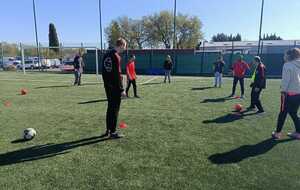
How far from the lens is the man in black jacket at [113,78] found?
5.93 metres

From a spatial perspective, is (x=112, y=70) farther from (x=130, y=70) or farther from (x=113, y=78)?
(x=130, y=70)

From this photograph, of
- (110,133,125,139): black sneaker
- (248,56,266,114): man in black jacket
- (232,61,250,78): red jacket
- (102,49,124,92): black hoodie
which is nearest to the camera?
(102,49,124,92): black hoodie

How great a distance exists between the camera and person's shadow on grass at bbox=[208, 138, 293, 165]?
195 inches

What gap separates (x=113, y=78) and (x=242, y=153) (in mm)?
2928

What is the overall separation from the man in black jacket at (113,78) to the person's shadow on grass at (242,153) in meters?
2.23

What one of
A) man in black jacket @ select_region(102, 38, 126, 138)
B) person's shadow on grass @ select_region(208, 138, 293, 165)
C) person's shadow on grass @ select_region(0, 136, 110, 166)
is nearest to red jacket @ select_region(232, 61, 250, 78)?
person's shadow on grass @ select_region(208, 138, 293, 165)

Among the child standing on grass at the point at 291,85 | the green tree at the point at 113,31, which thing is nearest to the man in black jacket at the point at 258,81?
the child standing on grass at the point at 291,85

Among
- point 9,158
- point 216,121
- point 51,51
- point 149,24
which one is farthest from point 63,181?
point 149,24

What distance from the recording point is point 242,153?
17.3ft

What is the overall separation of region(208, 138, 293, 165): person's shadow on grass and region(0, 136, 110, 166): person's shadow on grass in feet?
8.10

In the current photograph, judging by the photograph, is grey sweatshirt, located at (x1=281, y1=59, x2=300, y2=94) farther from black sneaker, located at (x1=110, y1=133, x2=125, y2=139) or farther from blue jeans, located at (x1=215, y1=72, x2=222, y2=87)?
blue jeans, located at (x1=215, y1=72, x2=222, y2=87)

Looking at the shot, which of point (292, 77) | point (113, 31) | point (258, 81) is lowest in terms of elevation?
point (258, 81)

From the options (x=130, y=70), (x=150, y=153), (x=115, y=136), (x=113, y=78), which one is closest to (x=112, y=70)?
(x=113, y=78)

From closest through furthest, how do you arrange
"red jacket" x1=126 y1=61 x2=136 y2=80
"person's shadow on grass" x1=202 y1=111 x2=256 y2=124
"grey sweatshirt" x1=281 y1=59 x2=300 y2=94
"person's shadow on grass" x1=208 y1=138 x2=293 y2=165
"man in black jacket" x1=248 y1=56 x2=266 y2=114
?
"person's shadow on grass" x1=208 y1=138 x2=293 y2=165, "grey sweatshirt" x1=281 y1=59 x2=300 y2=94, "person's shadow on grass" x1=202 y1=111 x2=256 y2=124, "man in black jacket" x1=248 y1=56 x2=266 y2=114, "red jacket" x1=126 y1=61 x2=136 y2=80
